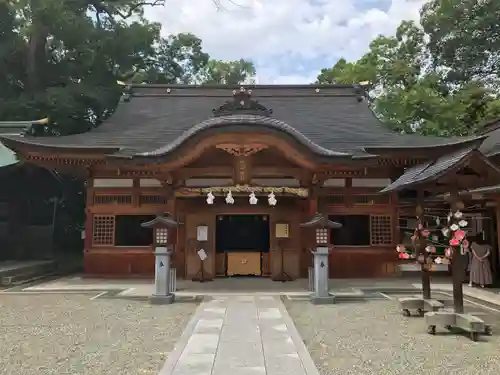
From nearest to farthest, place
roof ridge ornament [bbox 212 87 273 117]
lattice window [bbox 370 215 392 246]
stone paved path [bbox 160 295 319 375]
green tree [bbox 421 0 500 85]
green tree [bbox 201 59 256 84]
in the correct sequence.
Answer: stone paved path [bbox 160 295 319 375] < roof ridge ornament [bbox 212 87 273 117] < lattice window [bbox 370 215 392 246] < green tree [bbox 421 0 500 85] < green tree [bbox 201 59 256 84]

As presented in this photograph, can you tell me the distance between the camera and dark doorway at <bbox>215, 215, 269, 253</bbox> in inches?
551

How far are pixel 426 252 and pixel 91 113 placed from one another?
1785cm

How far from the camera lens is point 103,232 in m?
13.1

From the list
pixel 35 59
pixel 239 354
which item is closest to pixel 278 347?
pixel 239 354

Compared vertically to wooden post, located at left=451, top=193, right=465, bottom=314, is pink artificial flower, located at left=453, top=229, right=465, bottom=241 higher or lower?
higher

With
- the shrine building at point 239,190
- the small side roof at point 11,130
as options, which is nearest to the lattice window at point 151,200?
the shrine building at point 239,190

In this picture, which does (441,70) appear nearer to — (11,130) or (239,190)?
(239,190)

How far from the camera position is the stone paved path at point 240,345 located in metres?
4.88

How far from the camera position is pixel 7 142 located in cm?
1188

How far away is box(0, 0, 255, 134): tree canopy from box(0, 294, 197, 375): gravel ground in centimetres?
1156

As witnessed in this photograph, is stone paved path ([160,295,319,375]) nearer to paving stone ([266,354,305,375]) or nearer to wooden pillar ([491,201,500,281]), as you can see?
paving stone ([266,354,305,375])

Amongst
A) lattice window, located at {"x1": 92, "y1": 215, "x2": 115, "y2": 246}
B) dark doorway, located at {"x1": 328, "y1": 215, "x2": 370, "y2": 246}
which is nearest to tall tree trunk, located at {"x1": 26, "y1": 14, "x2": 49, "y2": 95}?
lattice window, located at {"x1": 92, "y1": 215, "x2": 115, "y2": 246}

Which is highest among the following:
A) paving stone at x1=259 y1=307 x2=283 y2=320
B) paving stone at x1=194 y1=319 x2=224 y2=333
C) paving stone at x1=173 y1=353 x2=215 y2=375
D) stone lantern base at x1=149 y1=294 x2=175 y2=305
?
stone lantern base at x1=149 y1=294 x2=175 y2=305

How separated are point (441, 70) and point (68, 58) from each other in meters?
20.6
